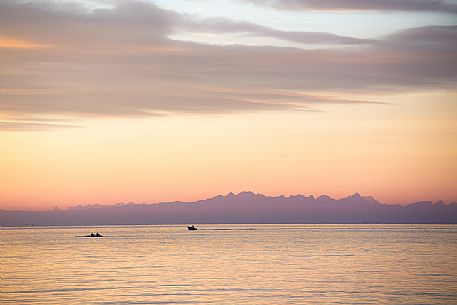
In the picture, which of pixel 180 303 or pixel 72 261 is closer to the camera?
pixel 180 303

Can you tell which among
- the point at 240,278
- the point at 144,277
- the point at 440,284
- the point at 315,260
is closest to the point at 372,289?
the point at 440,284

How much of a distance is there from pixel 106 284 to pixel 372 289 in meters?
26.3

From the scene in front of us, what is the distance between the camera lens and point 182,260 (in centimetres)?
11188

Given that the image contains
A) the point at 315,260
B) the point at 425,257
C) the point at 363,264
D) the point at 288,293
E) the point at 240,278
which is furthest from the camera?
the point at 425,257

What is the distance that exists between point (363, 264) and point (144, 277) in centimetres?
3600

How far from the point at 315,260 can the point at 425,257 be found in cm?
2092

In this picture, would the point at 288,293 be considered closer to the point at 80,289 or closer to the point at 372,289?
the point at 372,289

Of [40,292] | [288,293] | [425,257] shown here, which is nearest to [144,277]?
[40,292]

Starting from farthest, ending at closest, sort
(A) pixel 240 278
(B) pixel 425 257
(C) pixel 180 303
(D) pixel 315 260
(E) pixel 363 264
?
1. (B) pixel 425 257
2. (D) pixel 315 260
3. (E) pixel 363 264
4. (A) pixel 240 278
5. (C) pixel 180 303

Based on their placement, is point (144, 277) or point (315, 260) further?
point (315, 260)

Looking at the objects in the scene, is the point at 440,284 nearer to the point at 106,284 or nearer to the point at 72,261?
the point at 106,284

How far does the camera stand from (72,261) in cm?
10931

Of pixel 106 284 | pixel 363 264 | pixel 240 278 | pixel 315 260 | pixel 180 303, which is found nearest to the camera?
pixel 180 303

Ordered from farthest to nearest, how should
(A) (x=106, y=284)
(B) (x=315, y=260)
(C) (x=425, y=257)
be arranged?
(C) (x=425, y=257)
(B) (x=315, y=260)
(A) (x=106, y=284)
